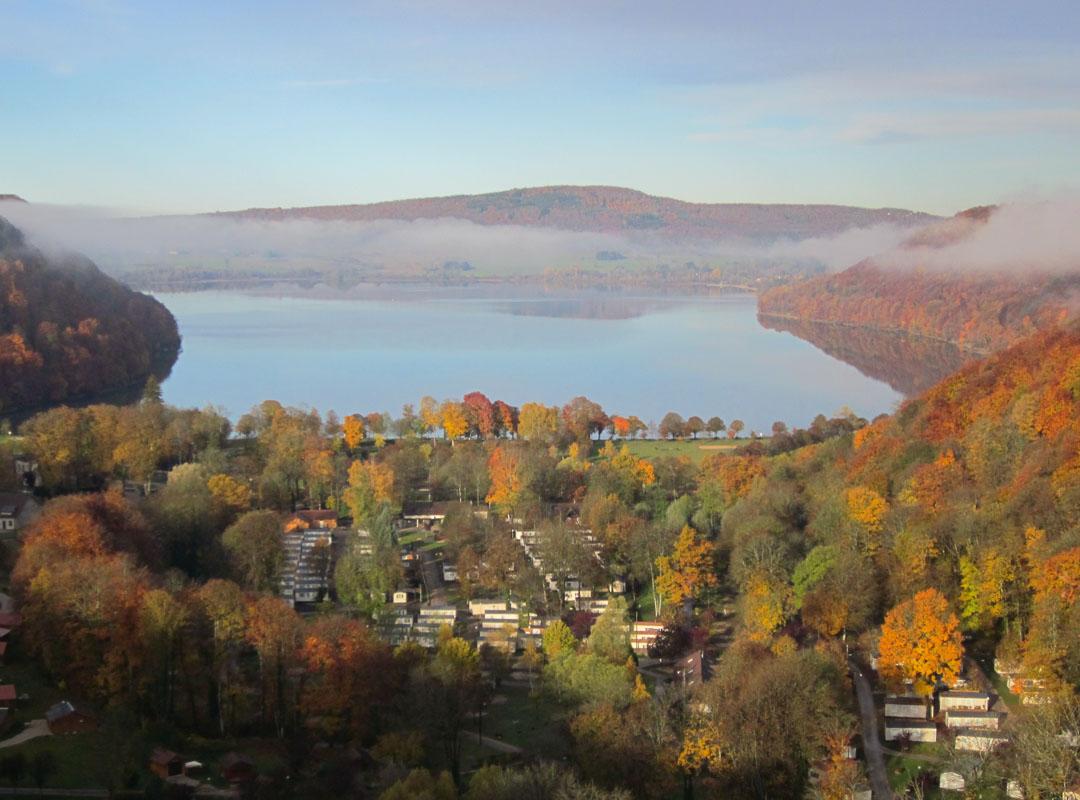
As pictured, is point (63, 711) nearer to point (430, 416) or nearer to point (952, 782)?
point (952, 782)

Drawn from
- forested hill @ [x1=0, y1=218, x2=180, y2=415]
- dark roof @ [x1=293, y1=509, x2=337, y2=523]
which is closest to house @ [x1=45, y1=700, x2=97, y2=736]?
dark roof @ [x1=293, y1=509, x2=337, y2=523]

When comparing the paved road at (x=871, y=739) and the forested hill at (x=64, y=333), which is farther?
the forested hill at (x=64, y=333)

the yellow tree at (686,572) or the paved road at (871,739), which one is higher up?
the yellow tree at (686,572)

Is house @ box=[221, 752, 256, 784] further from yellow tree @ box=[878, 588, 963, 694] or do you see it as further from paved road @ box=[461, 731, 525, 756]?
yellow tree @ box=[878, 588, 963, 694]

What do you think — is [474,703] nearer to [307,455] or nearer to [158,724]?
[158,724]

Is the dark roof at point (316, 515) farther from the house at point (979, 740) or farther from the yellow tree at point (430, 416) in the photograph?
the house at point (979, 740)

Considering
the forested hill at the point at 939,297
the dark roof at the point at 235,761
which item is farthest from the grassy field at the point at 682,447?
the forested hill at the point at 939,297

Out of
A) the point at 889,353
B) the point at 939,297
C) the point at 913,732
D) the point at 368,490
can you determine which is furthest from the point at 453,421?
the point at 939,297
